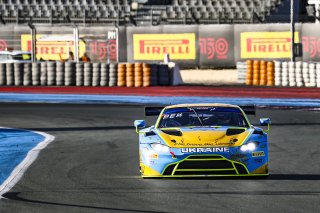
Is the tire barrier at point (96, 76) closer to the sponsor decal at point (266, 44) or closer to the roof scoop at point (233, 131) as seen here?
the sponsor decal at point (266, 44)

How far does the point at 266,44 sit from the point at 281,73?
162 inches

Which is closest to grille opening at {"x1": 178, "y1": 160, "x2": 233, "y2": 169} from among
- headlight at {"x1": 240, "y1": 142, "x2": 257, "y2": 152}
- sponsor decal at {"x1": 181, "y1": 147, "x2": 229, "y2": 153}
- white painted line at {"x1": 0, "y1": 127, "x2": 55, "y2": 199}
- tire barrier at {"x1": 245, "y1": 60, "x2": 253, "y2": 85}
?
sponsor decal at {"x1": 181, "y1": 147, "x2": 229, "y2": 153}

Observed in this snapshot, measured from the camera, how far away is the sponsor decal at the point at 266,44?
44469 mm

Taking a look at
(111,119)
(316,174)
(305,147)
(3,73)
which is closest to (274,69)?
(3,73)

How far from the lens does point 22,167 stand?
14.0 metres

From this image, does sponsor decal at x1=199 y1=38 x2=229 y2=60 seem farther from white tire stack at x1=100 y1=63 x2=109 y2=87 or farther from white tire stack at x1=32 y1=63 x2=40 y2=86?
white tire stack at x1=32 y1=63 x2=40 y2=86

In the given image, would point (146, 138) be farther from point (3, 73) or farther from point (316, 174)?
point (3, 73)

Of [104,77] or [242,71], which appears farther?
[242,71]

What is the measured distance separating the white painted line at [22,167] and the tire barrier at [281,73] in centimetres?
2186

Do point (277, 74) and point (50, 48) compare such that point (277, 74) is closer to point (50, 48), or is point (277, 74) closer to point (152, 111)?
point (50, 48)

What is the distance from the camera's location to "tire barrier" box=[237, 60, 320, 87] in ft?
130

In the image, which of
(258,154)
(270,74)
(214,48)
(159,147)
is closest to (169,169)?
(159,147)

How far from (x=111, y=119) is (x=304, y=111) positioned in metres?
6.10

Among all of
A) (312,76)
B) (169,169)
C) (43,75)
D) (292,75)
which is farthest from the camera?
(43,75)
